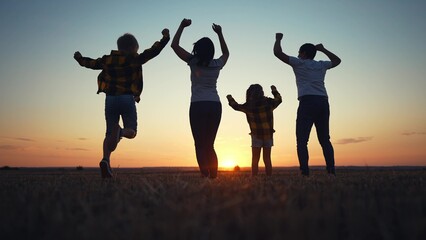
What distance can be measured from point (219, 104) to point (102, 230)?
5590 millimetres

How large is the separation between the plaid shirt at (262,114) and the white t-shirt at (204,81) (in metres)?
2.78

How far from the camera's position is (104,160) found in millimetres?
6922

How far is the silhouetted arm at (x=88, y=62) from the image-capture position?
→ 7230mm

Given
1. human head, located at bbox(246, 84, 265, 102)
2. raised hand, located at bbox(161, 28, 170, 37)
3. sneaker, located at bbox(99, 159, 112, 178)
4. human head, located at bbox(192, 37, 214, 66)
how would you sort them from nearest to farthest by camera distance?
1. sneaker, located at bbox(99, 159, 112, 178)
2. human head, located at bbox(192, 37, 214, 66)
3. raised hand, located at bbox(161, 28, 170, 37)
4. human head, located at bbox(246, 84, 265, 102)

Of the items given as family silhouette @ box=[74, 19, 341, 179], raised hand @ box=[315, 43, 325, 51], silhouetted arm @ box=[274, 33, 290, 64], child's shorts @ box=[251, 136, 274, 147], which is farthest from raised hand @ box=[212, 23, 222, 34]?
child's shorts @ box=[251, 136, 274, 147]

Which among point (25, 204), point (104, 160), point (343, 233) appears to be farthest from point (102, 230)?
point (104, 160)

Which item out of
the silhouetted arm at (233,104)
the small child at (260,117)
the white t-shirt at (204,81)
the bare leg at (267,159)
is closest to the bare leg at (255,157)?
the small child at (260,117)

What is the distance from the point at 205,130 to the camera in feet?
23.3

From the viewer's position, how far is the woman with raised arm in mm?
7059

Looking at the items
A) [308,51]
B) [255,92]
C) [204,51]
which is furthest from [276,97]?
[204,51]

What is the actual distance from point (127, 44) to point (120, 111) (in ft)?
3.83

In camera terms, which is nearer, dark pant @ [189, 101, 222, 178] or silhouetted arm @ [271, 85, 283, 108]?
dark pant @ [189, 101, 222, 178]

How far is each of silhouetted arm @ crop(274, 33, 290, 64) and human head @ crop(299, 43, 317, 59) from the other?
42 centimetres

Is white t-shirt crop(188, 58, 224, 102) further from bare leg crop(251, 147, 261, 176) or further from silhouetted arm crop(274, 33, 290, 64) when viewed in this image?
bare leg crop(251, 147, 261, 176)
